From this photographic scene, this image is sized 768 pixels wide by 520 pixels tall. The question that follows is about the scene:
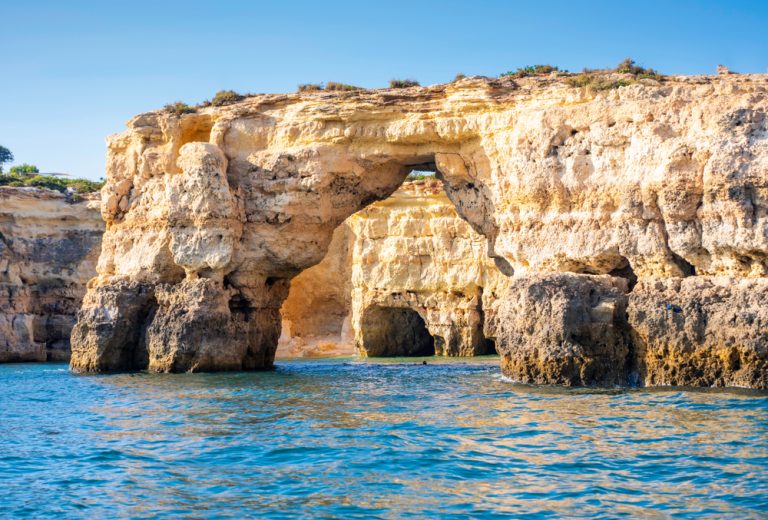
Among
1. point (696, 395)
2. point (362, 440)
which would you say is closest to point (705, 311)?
point (696, 395)

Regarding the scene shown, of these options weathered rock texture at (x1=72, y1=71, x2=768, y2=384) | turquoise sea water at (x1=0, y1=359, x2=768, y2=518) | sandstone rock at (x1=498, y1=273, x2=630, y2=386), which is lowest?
turquoise sea water at (x1=0, y1=359, x2=768, y2=518)

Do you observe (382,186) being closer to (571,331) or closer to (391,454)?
(571,331)

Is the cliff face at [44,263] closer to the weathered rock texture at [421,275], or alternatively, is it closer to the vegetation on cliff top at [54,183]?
the vegetation on cliff top at [54,183]

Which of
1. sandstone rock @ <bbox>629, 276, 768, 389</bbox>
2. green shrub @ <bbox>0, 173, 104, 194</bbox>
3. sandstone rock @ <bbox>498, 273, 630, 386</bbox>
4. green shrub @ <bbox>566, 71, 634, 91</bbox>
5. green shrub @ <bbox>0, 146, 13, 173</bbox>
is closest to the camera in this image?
sandstone rock @ <bbox>629, 276, 768, 389</bbox>

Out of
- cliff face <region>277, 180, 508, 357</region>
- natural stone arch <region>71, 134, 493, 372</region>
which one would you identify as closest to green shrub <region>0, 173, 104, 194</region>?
cliff face <region>277, 180, 508, 357</region>

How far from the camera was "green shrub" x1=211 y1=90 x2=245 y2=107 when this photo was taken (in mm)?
29844

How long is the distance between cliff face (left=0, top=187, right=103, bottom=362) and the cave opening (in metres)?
12.8

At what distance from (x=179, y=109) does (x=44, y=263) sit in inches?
616

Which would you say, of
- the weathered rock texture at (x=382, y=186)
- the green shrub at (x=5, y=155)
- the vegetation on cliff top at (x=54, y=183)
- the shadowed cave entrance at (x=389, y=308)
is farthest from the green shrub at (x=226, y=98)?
the green shrub at (x=5, y=155)

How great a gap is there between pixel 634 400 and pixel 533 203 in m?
7.82

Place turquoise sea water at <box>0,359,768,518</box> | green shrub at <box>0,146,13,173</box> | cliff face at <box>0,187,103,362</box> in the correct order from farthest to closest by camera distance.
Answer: green shrub at <box>0,146,13,173</box> < cliff face at <box>0,187,103,362</box> < turquoise sea water at <box>0,359,768,518</box>

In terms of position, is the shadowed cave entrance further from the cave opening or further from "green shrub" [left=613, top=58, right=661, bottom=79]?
"green shrub" [left=613, top=58, right=661, bottom=79]

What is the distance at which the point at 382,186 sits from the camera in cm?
2964

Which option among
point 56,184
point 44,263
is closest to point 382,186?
point 44,263
